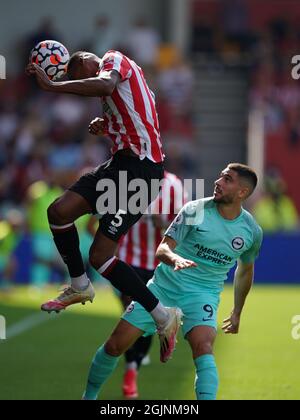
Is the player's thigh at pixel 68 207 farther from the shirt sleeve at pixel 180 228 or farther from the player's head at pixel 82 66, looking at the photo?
the player's head at pixel 82 66

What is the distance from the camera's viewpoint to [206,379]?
803 centimetres

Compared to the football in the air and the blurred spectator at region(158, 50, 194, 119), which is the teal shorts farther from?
the blurred spectator at region(158, 50, 194, 119)

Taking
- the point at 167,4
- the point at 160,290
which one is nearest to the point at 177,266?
the point at 160,290

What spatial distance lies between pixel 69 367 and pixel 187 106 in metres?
13.8

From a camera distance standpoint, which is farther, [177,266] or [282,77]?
[282,77]

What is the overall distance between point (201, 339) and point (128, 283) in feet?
2.39

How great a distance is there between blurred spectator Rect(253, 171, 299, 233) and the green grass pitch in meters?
5.31

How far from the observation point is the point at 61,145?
23.8 m

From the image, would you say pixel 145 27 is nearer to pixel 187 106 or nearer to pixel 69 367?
pixel 187 106

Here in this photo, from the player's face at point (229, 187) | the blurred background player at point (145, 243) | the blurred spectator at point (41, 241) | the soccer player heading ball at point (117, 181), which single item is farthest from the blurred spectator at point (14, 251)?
the player's face at point (229, 187)

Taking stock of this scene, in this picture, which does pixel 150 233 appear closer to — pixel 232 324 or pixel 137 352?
pixel 137 352

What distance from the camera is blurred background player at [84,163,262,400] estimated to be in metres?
8.30

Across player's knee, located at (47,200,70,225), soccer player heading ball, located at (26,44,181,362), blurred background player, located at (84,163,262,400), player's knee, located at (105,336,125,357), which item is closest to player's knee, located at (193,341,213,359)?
blurred background player, located at (84,163,262,400)

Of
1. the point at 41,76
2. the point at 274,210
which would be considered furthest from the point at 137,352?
the point at 274,210
